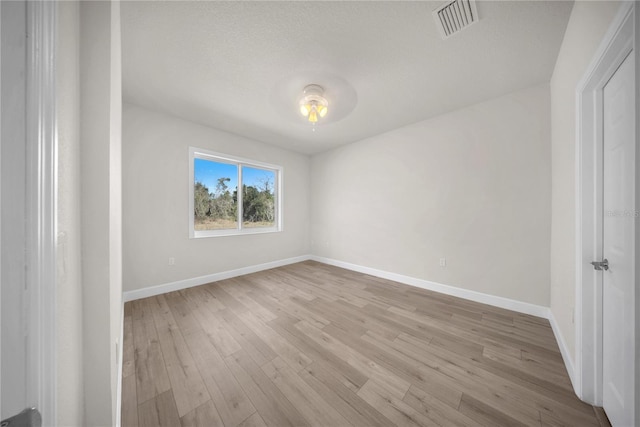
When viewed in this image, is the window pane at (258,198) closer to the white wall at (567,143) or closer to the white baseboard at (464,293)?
the white baseboard at (464,293)

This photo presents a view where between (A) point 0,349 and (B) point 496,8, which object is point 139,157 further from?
(B) point 496,8

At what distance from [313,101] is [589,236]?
2512 mm

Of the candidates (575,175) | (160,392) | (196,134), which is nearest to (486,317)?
(575,175)

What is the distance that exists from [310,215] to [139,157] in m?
3.22

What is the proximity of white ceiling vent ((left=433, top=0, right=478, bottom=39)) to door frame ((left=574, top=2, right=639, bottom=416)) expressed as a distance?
0.81 m

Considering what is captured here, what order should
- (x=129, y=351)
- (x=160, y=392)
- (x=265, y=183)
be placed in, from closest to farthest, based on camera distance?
(x=160, y=392) < (x=129, y=351) < (x=265, y=183)

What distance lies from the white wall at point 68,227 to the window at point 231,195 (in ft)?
8.91

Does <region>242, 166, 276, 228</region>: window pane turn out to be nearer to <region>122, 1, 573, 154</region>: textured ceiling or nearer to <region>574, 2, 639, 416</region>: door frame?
<region>122, 1, 573, 154</region>: textured ceiling

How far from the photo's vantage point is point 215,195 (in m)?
3.60

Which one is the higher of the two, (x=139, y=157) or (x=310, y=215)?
(x=139, y=157)

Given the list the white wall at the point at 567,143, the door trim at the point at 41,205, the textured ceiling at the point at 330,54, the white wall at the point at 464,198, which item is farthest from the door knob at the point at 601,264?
the door trim at the point at 41,205

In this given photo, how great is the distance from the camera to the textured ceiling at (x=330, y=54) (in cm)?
148

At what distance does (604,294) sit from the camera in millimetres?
1236

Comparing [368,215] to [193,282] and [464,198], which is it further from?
[193,282]
